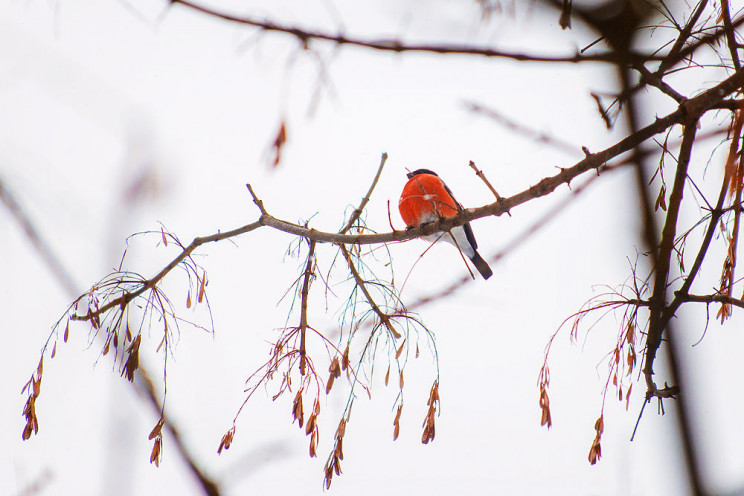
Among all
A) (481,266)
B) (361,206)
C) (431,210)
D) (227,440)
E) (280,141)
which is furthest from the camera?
(481,266)

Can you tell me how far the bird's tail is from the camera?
168 inches

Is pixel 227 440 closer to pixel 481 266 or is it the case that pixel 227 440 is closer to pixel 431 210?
pixel 431 210

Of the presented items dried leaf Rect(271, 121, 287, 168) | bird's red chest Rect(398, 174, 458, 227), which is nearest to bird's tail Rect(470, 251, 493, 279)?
bird's red chest Rect(398, 174, 458, 227)

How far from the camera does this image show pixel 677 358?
890mm

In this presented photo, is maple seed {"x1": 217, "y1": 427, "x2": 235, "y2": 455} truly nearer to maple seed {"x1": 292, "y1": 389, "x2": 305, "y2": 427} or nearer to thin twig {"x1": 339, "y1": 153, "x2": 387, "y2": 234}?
maple seed {"x1": 292, "y1": 389, "x2": 305, "y2": 427}

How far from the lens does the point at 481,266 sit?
14.2 feet

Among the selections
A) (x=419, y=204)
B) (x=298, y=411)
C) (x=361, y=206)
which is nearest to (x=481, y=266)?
(x=419, y=204)

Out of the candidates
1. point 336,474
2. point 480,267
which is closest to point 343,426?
point 336,474

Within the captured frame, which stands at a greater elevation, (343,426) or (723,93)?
(723,93)

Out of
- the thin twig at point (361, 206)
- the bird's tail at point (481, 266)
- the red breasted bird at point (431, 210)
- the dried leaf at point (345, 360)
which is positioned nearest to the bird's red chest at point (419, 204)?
the red breasted bird at point (431, 210)

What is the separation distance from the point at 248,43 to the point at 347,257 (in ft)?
2.43

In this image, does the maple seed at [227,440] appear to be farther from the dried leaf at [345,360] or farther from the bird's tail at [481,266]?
the bird's tail at [481,266]

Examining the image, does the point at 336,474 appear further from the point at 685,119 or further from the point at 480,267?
the point at 480,267

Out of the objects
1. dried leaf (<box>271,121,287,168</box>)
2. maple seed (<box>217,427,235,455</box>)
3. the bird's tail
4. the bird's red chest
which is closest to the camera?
dried leaf (<box>271,121,287,168</box>)
